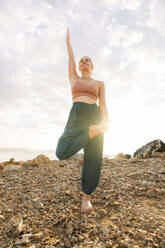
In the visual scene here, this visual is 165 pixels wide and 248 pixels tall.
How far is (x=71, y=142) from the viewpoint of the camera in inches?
111

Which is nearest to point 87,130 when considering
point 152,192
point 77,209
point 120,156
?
point 77,209

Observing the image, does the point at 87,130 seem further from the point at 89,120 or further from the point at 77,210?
the point at 77,210

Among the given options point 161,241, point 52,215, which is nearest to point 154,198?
point 161,241

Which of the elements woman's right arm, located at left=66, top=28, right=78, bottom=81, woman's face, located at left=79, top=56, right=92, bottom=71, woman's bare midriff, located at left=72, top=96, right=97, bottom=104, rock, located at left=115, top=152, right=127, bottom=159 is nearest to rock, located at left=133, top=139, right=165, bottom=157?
rock, located at left=115, top=152, right=127, bottom=159

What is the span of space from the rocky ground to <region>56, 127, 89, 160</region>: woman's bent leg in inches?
46.2

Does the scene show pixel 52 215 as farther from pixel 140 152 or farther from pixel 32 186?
pixel 140 152

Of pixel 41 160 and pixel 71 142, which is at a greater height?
pixel 71 142

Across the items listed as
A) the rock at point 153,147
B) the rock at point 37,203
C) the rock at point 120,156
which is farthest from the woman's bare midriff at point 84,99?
the rock at point 153,147

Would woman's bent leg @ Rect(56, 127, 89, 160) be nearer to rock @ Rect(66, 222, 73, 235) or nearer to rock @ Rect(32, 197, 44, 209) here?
rock @ Rect(66, 222, 73, 235)

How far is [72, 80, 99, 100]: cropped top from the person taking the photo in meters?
3.33

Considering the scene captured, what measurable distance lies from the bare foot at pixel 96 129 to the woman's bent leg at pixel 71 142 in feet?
0.24

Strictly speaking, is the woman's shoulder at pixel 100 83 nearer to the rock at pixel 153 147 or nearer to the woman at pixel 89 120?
the woman at pixel 89 120

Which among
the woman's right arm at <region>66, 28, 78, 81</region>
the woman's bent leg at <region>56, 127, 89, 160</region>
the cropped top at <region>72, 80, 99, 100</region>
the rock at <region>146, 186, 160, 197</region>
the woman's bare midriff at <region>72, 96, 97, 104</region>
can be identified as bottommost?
the rock at <region>146, 186, 160, 197</region>

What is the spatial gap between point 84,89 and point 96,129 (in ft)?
2.74
